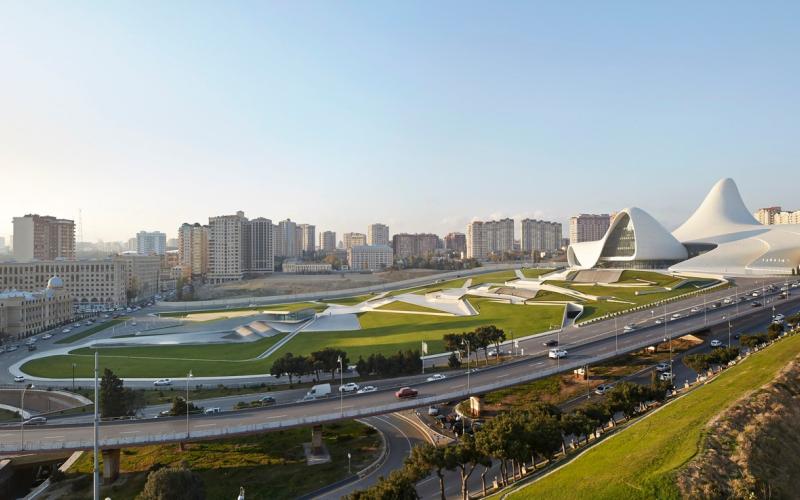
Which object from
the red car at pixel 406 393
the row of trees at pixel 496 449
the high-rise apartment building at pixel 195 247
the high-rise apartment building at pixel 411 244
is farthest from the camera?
the high-rise apartment building at pixel 411 244

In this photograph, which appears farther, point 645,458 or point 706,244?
point 706,244

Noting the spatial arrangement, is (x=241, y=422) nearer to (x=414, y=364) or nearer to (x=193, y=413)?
(x=193, y=413)

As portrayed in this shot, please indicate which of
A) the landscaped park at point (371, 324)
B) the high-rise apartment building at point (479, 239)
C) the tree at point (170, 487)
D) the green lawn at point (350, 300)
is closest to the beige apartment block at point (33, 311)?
the landscaped park at point (371, 324)

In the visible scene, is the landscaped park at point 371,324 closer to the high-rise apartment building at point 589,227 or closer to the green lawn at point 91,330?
the green lawn at point 91,330

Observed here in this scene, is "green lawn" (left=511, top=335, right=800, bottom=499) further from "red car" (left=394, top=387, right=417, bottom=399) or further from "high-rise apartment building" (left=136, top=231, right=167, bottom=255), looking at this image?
"high-rise apartment building" (left=136, top=231, right=167, bottom=255)

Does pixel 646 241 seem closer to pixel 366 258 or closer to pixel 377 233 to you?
pixel 366 258

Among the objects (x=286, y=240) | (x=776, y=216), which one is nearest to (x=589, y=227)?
(x=776, y=216)

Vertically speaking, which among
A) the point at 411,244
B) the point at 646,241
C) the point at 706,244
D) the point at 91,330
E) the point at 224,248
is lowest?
the point at 91,330
